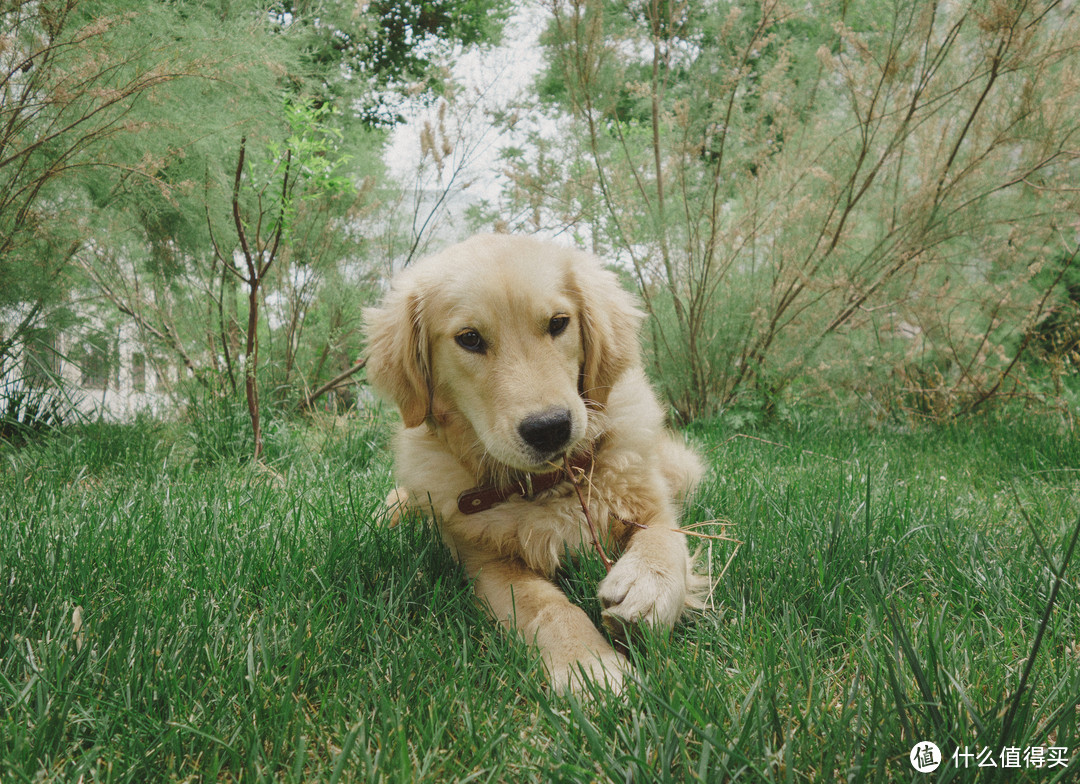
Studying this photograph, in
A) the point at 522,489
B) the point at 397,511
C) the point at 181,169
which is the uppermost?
the point at 181,169

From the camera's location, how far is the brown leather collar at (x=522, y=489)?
1.92m

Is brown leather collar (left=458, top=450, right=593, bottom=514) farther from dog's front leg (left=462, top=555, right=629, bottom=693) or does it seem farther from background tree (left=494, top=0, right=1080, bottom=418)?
background tree (left=494, top=0, right=1080, bottom=418)

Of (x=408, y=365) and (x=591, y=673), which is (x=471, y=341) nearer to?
(x=408, y=365)

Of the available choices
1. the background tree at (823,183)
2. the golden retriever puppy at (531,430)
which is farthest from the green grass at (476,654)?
the background tree at (823,183)

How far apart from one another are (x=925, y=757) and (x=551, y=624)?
0.77 metres

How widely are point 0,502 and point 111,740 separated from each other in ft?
6.55

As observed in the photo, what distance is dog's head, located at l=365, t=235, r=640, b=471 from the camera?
172 centimetres

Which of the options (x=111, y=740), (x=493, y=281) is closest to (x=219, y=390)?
(x=493, y=281)

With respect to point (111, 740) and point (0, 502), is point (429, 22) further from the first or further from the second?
point (111, 740)

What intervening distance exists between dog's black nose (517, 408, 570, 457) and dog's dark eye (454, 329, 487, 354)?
1.27 feet

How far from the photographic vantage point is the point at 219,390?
146 inches

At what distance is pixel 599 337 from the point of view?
6.88ft

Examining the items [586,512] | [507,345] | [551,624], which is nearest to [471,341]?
[507,345]

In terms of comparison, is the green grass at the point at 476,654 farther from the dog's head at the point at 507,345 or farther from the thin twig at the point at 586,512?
the dog's head at the point at 507,345
